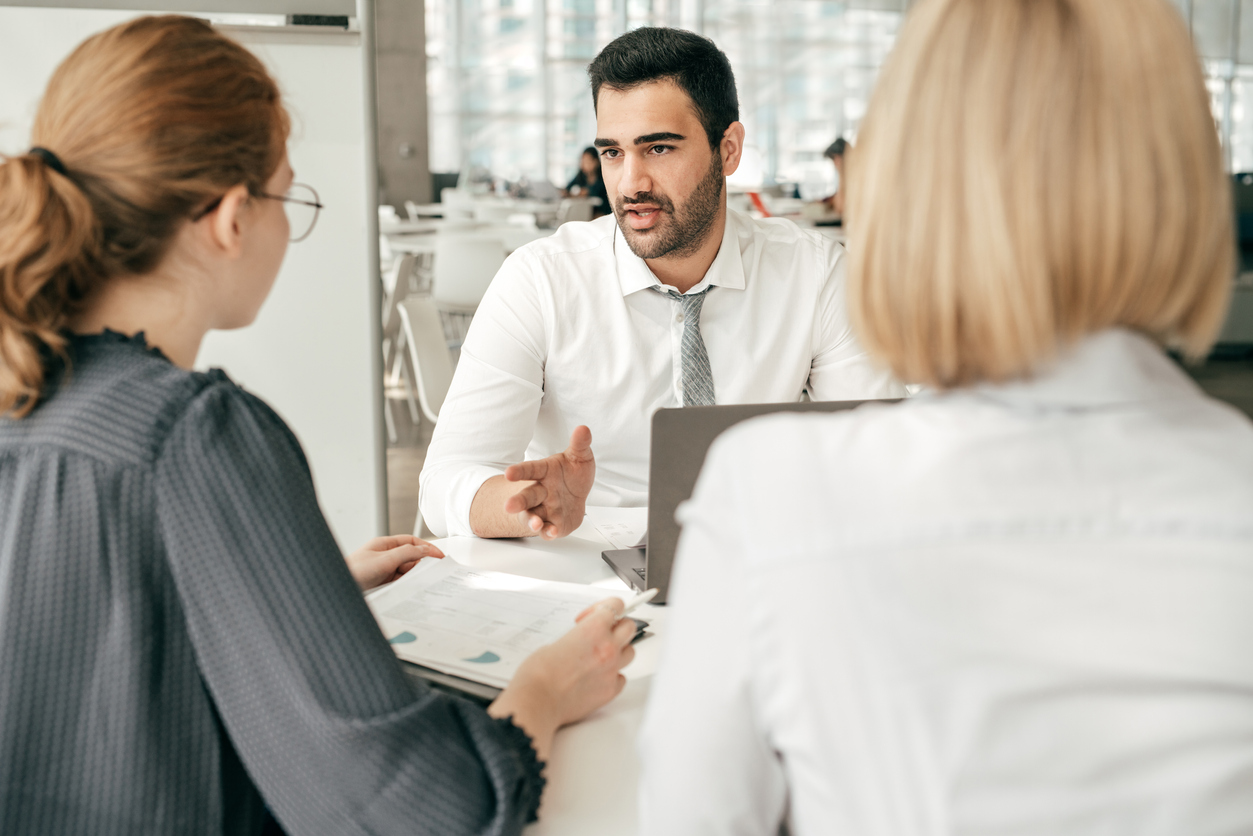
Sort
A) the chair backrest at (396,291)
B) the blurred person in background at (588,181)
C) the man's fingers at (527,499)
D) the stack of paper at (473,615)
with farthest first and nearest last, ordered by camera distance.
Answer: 1. the blurred person in background at (588,181)
2. the chair backrest at (396,291)
3. the man's fingers at (527,499)
4. the stack of paper at (473,615)

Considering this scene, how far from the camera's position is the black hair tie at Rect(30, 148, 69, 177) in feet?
2.58

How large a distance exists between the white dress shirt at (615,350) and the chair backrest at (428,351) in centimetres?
107

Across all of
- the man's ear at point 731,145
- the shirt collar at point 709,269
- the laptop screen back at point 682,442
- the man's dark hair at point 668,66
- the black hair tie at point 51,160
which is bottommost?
the laptop screen back at point 682,442

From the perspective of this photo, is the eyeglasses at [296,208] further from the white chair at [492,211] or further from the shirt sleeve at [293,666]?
the white chair at [492,211]

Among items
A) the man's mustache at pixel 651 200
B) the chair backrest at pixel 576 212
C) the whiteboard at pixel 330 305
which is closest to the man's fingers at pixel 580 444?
the man's mustache at pixel 651 200

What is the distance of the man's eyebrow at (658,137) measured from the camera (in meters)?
1.90

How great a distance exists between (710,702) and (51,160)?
2.14 ft

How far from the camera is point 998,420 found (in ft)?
1.89

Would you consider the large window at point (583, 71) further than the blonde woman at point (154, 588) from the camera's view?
Yes

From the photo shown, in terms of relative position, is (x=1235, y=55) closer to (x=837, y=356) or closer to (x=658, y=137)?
(x=837, y=356)

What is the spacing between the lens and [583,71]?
28.8ft

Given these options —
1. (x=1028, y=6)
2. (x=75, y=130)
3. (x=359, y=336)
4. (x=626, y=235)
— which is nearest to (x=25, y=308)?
(x=75, y=130)

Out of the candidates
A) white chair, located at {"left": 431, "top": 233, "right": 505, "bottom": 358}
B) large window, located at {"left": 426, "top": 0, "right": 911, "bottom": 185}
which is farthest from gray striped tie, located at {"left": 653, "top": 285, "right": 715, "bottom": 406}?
large window, located at {"left": 426, "top": 0, "right": 911, "bottom": 185}

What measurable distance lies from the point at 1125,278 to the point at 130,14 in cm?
224
